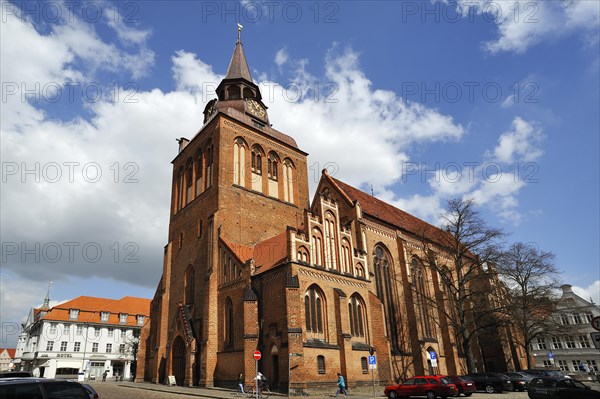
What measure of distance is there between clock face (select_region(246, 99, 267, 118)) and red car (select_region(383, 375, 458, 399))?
25.2 meters

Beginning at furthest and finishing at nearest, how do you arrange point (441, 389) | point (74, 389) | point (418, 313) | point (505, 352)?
point (505, 352), point (418, 313), point (441, 389), point (74, 389)

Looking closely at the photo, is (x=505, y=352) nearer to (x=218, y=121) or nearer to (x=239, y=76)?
(x=218, y=121)

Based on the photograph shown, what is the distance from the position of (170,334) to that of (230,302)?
20.3ft

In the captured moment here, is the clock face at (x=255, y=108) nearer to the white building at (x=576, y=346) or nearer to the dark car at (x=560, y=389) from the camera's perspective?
the dark car at (x=560, y=389)

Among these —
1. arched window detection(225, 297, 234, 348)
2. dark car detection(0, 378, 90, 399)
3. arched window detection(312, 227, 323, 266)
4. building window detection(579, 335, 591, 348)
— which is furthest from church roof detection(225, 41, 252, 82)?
building window detection(579, 335, 591, 348)

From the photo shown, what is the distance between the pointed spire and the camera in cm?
3809

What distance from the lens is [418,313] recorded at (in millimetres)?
31156

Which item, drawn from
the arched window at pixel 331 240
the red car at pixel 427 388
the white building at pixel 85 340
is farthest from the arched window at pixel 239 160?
the white building at pixel 85 340

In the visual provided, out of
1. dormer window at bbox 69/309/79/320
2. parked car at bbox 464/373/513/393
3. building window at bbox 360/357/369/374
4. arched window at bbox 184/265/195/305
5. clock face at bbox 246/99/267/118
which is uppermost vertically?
clock face at bbox 246/99/267/118

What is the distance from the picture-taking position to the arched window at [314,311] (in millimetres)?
22609

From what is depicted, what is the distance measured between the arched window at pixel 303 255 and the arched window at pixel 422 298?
1034cm

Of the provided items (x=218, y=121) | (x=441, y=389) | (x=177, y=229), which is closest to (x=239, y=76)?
(x=218, y=121)

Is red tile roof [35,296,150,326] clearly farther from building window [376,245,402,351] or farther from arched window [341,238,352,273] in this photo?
arched window [341,238,352,273]

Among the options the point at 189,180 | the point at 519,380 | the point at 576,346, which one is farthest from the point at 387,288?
the point at 576,346
